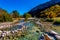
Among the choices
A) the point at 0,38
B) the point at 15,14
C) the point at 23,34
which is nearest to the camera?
the point at 0,38

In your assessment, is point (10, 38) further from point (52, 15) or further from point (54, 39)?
point (52, 15)

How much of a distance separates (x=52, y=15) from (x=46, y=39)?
27.5 m

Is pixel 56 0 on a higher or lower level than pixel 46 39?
higher

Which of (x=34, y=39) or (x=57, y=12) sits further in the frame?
(x=57, y=12)

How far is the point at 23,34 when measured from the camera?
32.6 ft

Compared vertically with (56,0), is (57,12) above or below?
below

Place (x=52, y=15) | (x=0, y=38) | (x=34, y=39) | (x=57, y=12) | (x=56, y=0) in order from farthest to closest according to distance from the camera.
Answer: (x=56, y=0) < (x=57, y=12) < (x=52, y=15) < (x=0, y=38) < (x=34, y=39)

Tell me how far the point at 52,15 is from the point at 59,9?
593cm

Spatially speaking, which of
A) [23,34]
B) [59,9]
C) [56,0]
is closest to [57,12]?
[59,9]

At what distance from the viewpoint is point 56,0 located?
260ft

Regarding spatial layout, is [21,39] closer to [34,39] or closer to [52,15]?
[34,39]

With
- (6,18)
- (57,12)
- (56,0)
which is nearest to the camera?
(6,18)

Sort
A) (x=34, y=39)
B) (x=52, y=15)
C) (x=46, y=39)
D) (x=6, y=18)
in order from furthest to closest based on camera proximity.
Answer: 1. (x=52, y=15)
2. (x=6, y=18)
3. (x=34, y=39)
4. (x=46, y=39)

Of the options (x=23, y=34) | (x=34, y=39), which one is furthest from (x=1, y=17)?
(x=34, y=39)
